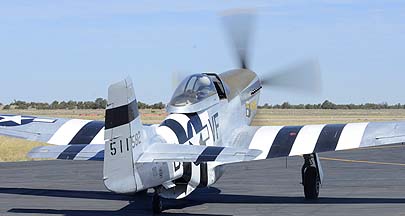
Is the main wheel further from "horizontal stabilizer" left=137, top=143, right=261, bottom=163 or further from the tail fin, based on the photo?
the tail fin

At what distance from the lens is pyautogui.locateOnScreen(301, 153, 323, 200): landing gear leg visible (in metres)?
15.7

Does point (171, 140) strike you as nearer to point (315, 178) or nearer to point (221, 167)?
point (221, 167)

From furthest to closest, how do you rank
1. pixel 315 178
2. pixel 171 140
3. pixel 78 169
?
pixel 78 169 → pixel 315 178 → pixel 171 140

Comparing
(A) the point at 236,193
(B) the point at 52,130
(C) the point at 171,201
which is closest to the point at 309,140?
(A) the point at 236,193

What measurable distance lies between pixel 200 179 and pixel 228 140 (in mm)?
2641

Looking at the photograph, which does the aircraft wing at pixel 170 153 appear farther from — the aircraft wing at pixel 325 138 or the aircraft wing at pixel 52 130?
the aircraft wing at pixel 52 130

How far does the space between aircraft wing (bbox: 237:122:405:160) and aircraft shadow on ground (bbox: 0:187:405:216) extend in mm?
1058

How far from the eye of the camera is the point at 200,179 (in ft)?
44.6

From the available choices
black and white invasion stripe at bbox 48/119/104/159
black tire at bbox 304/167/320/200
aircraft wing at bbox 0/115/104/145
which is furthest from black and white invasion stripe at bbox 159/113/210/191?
black tire at bbox 304/167/320/200

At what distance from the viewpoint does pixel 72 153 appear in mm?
12453

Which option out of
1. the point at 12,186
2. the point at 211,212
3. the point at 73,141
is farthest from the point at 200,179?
the point at 12,186

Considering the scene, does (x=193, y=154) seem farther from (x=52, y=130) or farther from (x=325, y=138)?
(x=52, y=130)

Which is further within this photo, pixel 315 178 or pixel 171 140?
pixel 315 178

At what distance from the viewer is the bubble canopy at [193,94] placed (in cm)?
1460
